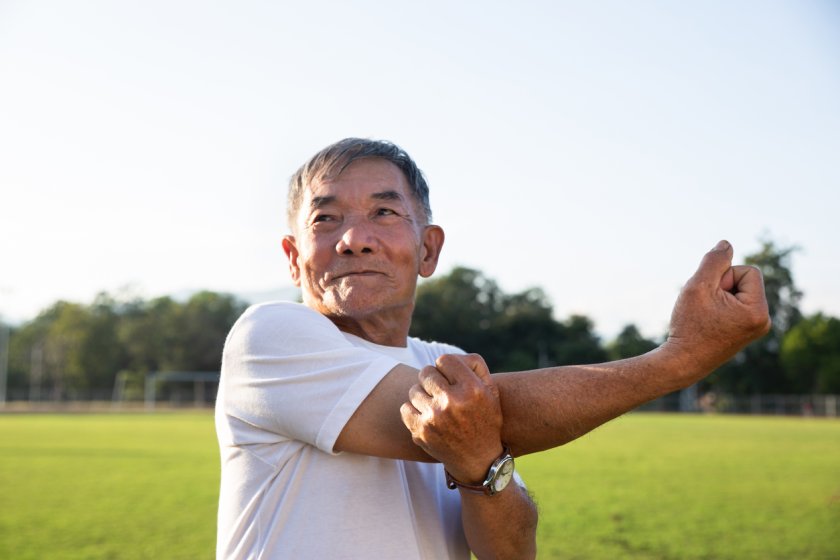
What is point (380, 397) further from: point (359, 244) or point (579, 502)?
point (579, 502)

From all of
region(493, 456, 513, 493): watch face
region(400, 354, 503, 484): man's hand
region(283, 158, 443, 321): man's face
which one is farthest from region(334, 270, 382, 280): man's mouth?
region(493, 456, 513, 493): watch face

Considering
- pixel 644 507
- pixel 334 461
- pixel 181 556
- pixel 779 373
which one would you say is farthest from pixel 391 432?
pixel 779 373

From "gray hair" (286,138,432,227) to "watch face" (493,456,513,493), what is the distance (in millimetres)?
843

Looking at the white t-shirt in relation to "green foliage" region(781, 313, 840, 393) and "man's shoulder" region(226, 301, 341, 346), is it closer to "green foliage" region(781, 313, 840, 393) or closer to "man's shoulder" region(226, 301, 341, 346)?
"man's shoulder" region(226, 301, 341, 346)

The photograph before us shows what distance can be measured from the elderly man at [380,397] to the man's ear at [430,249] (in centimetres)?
9

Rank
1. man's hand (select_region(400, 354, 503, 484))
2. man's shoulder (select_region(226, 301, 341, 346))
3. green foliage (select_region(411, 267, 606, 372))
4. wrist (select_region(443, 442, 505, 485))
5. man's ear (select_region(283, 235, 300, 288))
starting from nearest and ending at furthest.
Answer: man's hand (select_region(400, 354, 503, 484)), wrist (select_region(443, 442, 505, 485)), man's shoulder (select_region(226, 301, 341, 346)), man's ear (select_region(283, 235, 300, 288)), green foliage (select_region(411, 267, 606, 372))

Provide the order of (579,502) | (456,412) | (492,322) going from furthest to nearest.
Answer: (492,322)
(579,502)
(456,412)

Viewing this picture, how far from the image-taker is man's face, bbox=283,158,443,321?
1971 millimetres

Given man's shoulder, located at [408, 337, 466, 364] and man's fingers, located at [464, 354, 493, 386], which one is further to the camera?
man's shoulder, located at [408, 337, 466, 364]

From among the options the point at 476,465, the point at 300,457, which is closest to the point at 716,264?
the point at 476,465

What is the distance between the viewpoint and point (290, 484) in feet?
5.60

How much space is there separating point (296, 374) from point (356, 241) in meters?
0.41

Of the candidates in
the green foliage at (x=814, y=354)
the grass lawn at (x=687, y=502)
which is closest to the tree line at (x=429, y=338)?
the green foliage at (x=814, y=354)

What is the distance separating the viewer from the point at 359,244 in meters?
1.95
